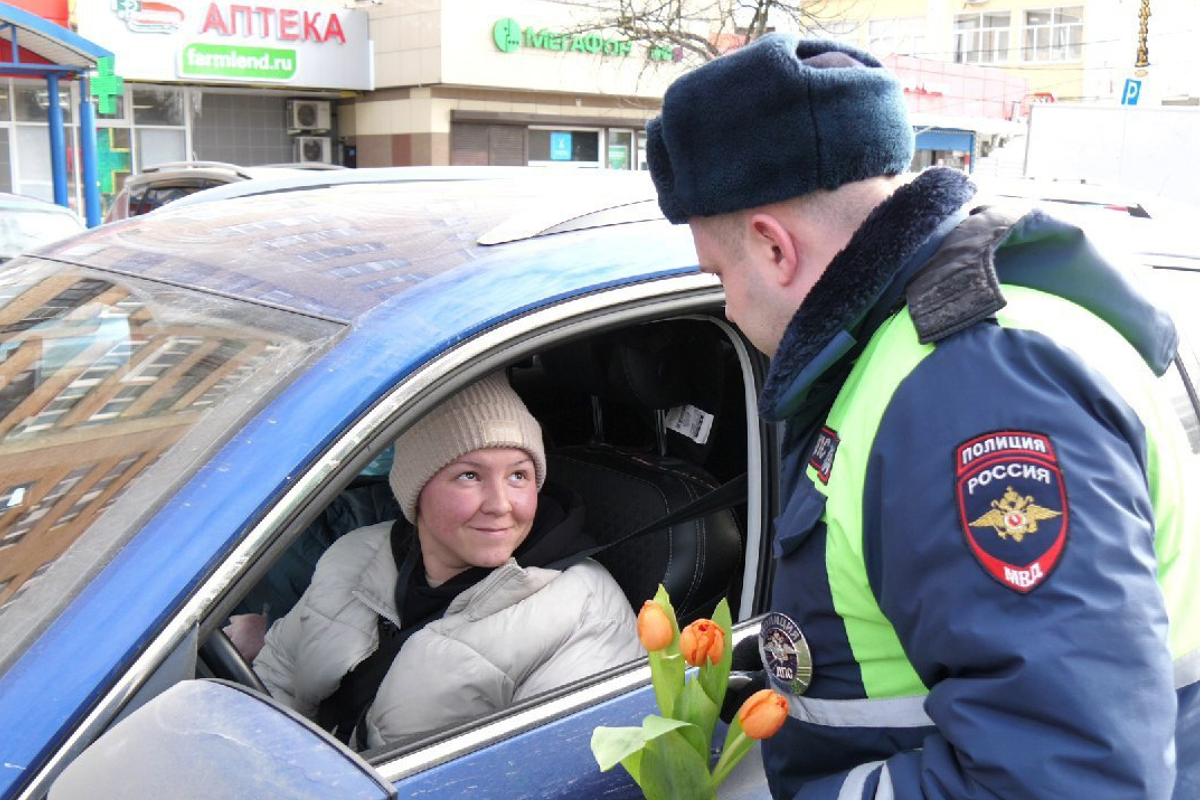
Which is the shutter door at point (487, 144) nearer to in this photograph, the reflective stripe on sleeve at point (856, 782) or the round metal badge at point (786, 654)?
the round metal badge at point (786, 654)

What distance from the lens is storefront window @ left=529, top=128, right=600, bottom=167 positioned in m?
22.7

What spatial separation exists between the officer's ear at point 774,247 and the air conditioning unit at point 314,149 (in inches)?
826

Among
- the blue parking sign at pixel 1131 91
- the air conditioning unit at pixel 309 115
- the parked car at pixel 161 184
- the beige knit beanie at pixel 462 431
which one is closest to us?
the beige knit beanie at pixel 462 431

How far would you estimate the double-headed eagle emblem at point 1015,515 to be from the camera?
102 centimetres

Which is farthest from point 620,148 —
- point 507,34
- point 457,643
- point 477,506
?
point 457,643

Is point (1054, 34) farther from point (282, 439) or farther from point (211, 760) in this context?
point (211, 760)

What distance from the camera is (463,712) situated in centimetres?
188

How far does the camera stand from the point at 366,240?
1862mm

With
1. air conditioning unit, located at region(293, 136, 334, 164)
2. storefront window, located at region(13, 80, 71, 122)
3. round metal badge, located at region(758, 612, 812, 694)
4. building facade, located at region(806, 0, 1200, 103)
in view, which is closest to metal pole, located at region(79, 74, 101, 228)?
storefront window, located at region(13, 80, 71, 122)

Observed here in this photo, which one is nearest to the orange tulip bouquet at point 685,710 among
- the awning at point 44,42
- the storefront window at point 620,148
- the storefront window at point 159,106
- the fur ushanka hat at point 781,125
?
the fur ushanka hat at point 781,125

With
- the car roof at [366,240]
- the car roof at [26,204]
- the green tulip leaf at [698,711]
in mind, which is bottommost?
the green tulip leaf at [698,711]

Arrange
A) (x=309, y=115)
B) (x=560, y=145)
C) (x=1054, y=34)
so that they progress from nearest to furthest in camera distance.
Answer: (x=309, y=115), (x=560, y=145), (x=1054, y=34)

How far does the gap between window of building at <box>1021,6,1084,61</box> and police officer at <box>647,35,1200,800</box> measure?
42.5 metres

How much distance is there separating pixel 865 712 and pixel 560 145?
22640mm
